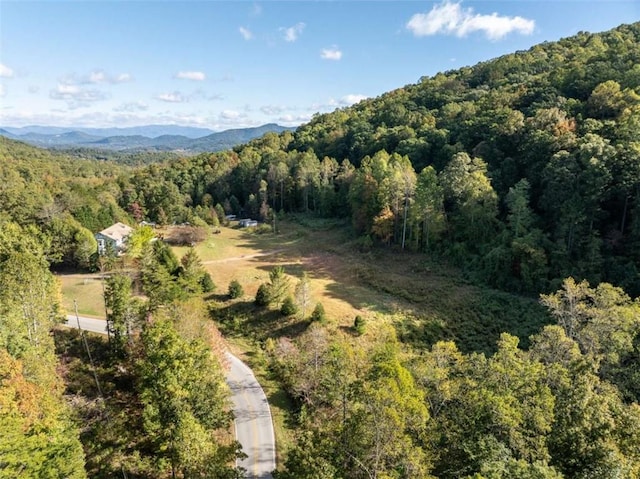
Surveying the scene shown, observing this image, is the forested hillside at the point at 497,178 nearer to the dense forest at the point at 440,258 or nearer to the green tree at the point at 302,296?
the dense forest at the point at 440,258

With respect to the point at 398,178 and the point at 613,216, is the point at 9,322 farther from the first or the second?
the point at 613,216

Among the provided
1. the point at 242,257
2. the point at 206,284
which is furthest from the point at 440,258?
the point at 206,284

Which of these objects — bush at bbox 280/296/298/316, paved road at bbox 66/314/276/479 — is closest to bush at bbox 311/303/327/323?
bush at bbox 280/296/298/316

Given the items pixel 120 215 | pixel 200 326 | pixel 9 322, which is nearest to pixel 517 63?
pixel 120 215

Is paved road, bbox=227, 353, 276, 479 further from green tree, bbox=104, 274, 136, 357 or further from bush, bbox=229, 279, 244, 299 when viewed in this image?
bush, bbox=229, 279, 244, 299

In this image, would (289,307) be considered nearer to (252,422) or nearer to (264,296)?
(264,296)

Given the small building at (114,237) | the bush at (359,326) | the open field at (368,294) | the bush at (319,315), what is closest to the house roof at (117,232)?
the small building at (114,237)
